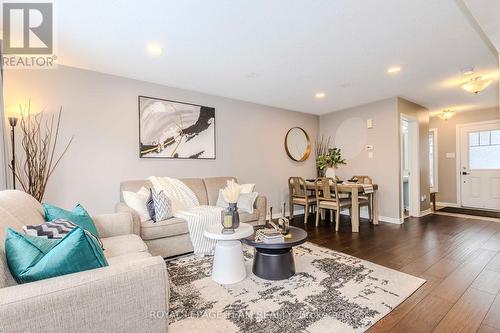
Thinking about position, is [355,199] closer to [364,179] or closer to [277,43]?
[364,179]

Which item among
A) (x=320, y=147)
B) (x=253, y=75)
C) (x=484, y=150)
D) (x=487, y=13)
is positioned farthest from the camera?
(x=320, y=147)

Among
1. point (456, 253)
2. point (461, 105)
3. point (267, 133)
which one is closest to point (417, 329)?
point (456, 253)

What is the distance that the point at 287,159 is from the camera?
17.2ft

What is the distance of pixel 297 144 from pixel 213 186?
2.47 m

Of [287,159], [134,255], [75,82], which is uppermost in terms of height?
[75,82]

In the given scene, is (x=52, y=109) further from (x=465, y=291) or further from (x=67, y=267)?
(x=465, y=291)

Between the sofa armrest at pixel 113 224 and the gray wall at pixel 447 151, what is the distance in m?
7.33

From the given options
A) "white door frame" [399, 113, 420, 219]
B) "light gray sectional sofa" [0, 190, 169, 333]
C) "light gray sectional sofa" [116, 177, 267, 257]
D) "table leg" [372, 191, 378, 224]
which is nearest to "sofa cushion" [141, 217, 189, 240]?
"light gray sectional sofa" [116, 177, 267, 257]

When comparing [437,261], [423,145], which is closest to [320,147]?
[423,145]

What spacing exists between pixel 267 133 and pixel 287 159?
783 mm

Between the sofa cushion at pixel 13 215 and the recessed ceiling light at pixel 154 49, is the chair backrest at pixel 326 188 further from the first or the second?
the sofa cushion at pixel 13 215

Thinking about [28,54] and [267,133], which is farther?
[267,133]

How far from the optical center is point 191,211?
10.3 feet


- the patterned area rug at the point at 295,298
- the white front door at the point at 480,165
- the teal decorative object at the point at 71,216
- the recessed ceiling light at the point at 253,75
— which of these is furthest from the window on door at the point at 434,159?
the teal decorative object at the point at 71,216
